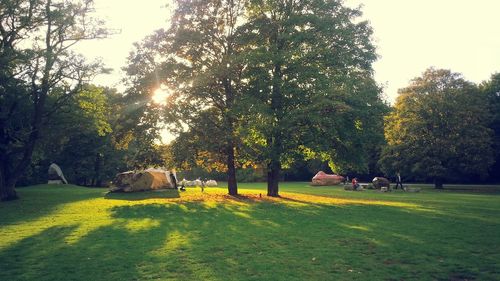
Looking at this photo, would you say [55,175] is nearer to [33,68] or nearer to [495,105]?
[33,68]

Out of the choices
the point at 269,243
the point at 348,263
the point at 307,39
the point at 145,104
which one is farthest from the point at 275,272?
the point at 145,104

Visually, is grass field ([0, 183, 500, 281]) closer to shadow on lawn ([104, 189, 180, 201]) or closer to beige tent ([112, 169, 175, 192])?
shadow on lawn ([104, 189, 180, 201])

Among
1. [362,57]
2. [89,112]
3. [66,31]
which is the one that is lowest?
[89,112]

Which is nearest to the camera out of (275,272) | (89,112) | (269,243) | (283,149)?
(275,272)

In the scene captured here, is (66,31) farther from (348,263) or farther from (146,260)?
(348,263)

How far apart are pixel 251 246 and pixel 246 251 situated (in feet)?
2.29

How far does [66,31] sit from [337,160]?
24.7m

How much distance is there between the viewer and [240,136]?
27203 mm

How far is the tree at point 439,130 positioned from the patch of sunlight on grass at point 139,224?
4125cm

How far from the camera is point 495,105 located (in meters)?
56.8

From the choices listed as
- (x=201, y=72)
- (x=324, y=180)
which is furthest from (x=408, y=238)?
(x=324, y=180)

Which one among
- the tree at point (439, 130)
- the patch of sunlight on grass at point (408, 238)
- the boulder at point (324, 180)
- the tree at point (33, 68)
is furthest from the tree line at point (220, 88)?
the boulder at point (324, 180)

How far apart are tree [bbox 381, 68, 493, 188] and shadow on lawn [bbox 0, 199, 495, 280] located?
119 feet

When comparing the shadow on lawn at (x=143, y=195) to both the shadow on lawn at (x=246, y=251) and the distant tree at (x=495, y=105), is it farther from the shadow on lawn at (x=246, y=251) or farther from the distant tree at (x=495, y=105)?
the distant tree at (x=495, y=105)
